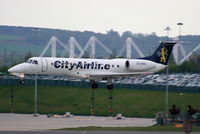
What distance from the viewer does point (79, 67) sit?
311 ft

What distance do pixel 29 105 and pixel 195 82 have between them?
28.6m

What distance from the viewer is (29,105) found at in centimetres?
14062

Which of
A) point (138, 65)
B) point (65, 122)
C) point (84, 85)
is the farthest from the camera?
point (84, 85)

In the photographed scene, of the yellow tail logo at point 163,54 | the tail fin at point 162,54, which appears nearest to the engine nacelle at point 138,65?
the tail fin at point 162,54

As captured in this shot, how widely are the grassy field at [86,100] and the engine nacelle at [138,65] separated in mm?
24240

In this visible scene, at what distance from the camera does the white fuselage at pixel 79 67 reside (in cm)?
9438

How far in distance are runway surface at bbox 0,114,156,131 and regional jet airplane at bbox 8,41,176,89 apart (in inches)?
403

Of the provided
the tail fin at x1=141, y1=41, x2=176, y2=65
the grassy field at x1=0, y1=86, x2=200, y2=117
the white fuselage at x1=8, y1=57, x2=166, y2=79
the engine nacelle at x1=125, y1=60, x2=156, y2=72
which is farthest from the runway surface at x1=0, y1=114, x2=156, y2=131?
the white fuselage at x1=8, y1=57, x2=166, y2=79

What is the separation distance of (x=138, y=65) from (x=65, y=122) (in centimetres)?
2300

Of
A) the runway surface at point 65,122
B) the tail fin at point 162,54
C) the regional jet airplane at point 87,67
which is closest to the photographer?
the regional jet airplane at point 87,67

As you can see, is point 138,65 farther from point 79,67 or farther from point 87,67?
point 79,67

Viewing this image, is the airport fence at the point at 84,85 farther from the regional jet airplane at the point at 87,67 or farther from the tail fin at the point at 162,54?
the regional jet airplane at the point at 87,67

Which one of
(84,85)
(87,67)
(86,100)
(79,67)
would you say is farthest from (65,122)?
(84,85)

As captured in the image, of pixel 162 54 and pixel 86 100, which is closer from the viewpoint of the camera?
pixel 162 54
